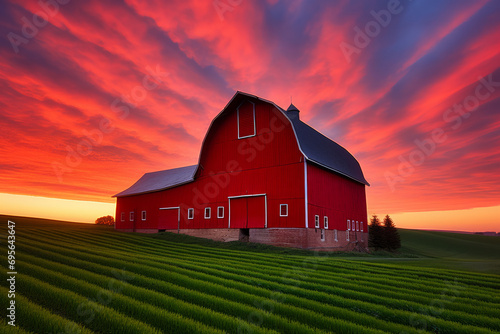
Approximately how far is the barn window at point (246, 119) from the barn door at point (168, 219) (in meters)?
11.2

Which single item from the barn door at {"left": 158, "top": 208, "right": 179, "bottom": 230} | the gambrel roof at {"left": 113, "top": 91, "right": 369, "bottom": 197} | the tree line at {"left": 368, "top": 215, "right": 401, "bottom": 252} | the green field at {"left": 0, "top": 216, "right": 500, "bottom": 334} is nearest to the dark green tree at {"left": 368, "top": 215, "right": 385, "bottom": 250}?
the tree line at {"left": 368, "top": 215, "right": 401, "bottom": 252}

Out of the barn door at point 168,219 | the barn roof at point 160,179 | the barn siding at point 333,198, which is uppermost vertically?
the barn roof at point 160,179

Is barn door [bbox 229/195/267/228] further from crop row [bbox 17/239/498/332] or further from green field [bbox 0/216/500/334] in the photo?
crop row [bbox 17/239/498/332]

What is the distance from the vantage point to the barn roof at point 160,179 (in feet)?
110

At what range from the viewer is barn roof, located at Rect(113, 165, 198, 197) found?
33.6 metres

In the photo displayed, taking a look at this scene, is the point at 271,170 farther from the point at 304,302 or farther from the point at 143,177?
the point at 143,177

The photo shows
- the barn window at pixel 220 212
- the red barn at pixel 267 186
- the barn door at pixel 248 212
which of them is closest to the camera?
the red barn at pixel 267 186

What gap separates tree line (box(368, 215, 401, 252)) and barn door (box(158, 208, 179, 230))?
25.5 m

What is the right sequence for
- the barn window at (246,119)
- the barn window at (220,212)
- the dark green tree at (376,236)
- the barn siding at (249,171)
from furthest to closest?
1. the dark green tree at (376,236)
2. the barn window at (220,212)
3. the barn window at (246,119)
4. the barn siding at (249,171)

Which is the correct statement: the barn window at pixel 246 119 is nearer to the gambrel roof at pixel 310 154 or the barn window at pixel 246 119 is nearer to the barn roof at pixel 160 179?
the gambrel roof at pixel 310 154

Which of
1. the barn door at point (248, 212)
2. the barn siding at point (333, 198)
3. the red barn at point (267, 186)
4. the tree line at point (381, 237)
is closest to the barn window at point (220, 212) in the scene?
the red barn at point (267, 186)

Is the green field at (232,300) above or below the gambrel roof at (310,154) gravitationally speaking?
below

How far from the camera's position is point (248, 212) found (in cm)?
2319

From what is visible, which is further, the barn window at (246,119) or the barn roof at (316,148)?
the barn window at (246,119)
